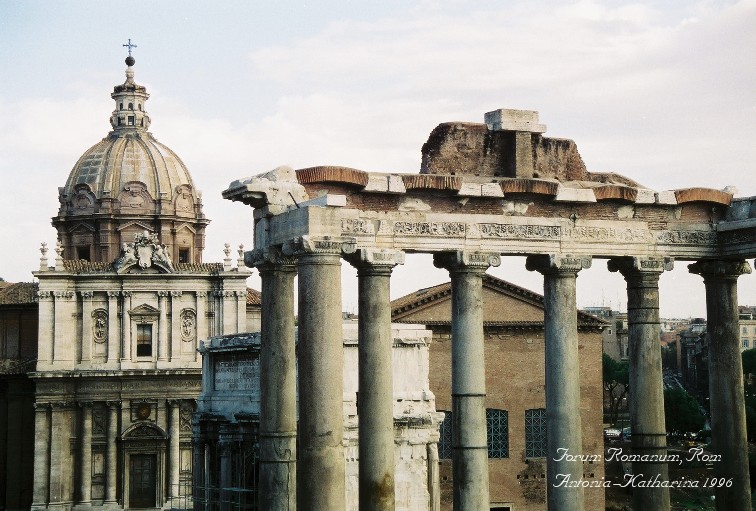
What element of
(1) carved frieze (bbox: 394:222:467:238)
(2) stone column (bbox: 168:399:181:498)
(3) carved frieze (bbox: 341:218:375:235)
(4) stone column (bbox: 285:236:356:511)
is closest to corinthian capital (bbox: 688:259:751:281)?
(1) carved frieze (bbox: 394:222:467:238)

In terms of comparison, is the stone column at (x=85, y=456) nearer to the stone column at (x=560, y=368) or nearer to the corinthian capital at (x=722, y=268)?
the stone column at (x=560, y=368)

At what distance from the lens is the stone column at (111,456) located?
54719 millimetres

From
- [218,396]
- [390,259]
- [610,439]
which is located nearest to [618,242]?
[390,259]

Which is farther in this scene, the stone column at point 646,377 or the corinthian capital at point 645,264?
the corinthian capital at point 645,264

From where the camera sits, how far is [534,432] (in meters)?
50.8

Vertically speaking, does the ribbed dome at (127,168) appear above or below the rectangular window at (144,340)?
above

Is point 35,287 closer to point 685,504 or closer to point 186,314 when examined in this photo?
point 186,314

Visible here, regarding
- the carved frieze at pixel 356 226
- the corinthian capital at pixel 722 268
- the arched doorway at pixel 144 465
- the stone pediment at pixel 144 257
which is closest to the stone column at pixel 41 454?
the arched doorway at pixel 144 465

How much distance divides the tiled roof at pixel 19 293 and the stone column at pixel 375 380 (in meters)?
44.4

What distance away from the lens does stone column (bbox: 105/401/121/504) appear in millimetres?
54719

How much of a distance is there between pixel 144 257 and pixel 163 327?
3.41m

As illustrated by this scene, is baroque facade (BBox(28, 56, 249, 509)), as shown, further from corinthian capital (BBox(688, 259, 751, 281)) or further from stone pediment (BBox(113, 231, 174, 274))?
corinthian capital (BBox(688, 259, 751, 281))

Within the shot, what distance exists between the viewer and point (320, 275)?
16.2 meters

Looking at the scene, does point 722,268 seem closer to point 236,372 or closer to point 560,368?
point 560,368
